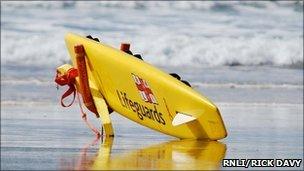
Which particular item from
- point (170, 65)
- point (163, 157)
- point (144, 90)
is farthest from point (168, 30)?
point (163, 157)

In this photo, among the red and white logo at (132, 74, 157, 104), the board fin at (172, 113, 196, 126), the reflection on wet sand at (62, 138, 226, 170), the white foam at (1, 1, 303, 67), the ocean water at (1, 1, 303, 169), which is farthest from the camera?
the white foam at (1, 1, 303, 67)

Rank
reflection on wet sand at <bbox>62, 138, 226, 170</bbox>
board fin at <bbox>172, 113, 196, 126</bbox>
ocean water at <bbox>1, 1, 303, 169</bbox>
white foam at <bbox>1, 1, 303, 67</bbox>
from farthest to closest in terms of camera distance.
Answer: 1. white foam at <bbox>1, 1, 303, 67</bbox>
2. ocean water at <bbox>1, 1, 303, 169</bbox>
3. board fin at <bbox>172, 113, 196, 126</bbox>
4. reflection on wet sand at <bbox>62, 138, 226, 170</bbox>

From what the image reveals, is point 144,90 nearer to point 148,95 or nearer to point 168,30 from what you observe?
point 148,95

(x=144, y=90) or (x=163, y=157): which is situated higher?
(x=144, y=90)

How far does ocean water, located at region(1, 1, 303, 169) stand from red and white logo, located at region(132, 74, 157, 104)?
349mm

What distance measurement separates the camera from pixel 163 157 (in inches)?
324

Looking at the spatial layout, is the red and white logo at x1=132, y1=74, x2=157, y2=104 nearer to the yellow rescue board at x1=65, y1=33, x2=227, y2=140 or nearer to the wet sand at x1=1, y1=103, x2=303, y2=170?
the yellow rescue board at x1=65, y1=33, x2=227, y2=140

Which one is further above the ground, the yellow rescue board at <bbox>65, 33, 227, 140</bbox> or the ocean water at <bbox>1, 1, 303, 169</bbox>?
the yellow rescue board at <bbox>65, 33, 227, 140</bbox>

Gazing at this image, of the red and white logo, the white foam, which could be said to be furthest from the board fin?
the white foam

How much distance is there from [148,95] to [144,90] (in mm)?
55

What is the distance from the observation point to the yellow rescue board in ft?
30.1

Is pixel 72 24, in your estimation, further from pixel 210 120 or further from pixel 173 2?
pixel 210 120

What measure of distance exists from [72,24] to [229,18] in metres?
3.48

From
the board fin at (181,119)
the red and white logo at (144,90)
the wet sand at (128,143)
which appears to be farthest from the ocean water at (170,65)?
the red and white logo at (144,90)
